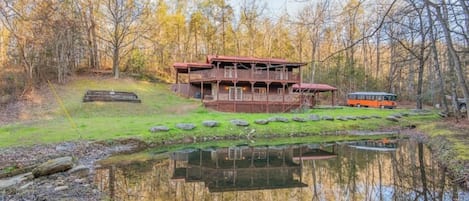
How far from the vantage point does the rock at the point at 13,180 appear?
877cm

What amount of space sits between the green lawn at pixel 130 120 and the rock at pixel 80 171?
4.79m

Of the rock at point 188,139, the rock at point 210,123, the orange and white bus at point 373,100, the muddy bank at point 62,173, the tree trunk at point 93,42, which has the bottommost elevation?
the rock at point 188,139

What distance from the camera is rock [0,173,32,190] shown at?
8767mm

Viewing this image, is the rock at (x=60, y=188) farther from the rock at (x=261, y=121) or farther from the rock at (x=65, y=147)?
the rock at (x=261, y=121)

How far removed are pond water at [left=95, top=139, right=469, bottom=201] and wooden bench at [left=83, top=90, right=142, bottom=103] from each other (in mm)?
16757

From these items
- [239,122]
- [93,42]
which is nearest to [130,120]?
[239,122]

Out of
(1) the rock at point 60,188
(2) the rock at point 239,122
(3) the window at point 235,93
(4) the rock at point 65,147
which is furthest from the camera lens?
(3) the window at point 235,93

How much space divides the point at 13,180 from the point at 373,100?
38.6 m

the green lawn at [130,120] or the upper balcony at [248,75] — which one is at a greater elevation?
the upper balcony at [248,75]

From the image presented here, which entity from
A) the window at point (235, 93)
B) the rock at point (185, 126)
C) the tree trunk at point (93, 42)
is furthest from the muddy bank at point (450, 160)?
the tree trunk at point (93, 42)

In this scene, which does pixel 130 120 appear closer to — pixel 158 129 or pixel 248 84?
pixel 158 129

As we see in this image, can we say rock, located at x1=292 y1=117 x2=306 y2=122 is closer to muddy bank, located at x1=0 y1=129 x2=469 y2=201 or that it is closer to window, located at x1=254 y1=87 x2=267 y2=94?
muddy bank, located at x1=0 y1=129 x2=469 y2=201

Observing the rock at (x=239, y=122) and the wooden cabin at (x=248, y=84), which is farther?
the wooden cabin at (x=248, y=84)

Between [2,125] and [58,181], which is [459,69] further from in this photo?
[2,125]
